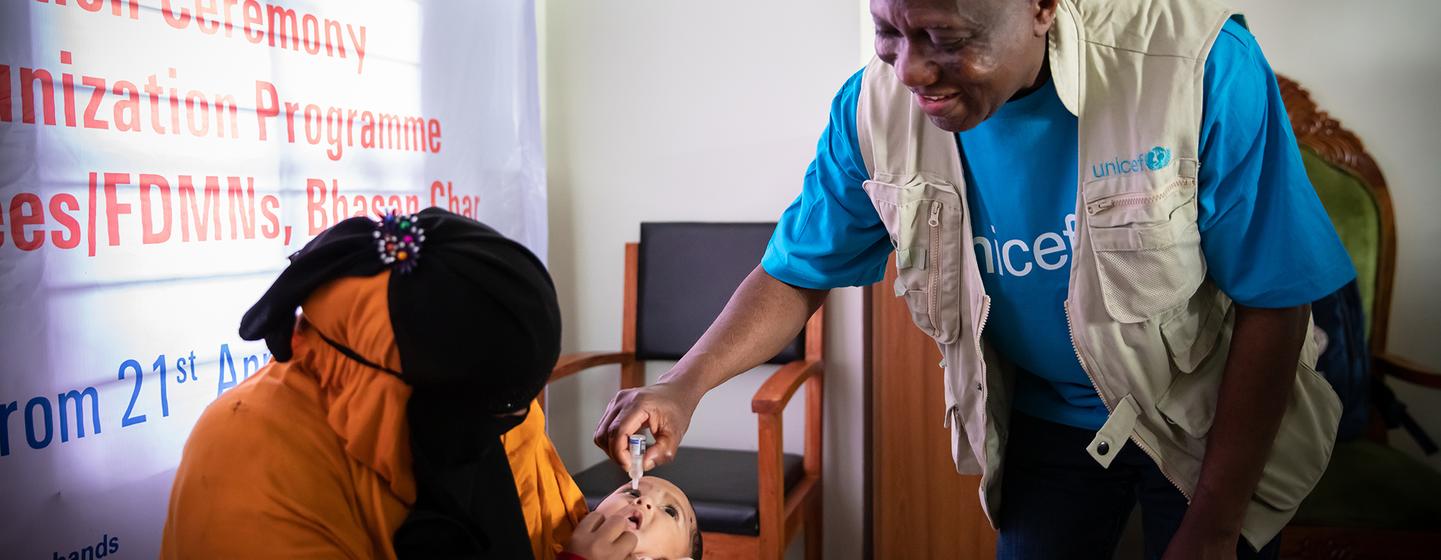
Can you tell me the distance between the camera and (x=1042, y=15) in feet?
4.25

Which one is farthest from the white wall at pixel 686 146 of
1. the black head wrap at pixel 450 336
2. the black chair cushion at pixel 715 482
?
the black head wrap at pixel 450 336

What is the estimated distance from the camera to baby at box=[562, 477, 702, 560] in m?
1.42

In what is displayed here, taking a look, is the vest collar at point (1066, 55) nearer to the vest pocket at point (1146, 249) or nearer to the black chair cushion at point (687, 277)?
the vest pocket at point (1146, 249)

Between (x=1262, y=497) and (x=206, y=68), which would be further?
(x=206, y=68)

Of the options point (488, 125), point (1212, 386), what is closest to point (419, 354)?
point (1212, 386)

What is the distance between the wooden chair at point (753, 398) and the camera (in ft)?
8.02

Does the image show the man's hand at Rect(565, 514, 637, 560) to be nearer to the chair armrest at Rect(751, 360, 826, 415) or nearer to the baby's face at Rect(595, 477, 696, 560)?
the baby's face at Rect(595, 477, 696, 560)

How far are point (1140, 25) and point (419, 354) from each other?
1044mm

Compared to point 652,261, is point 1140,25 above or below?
above

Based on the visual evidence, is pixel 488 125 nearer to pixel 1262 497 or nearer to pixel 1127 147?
pixel 1127 147

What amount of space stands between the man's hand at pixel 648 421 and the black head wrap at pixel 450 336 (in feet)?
0.63

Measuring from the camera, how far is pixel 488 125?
2807 mm

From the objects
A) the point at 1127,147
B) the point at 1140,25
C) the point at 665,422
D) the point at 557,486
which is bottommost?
the point at 557,486

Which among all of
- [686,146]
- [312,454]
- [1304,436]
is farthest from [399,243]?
[686,146]
